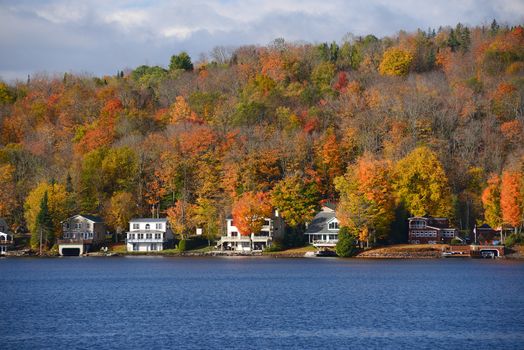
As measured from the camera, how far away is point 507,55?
480 feet

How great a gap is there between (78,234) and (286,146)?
85.8 feet

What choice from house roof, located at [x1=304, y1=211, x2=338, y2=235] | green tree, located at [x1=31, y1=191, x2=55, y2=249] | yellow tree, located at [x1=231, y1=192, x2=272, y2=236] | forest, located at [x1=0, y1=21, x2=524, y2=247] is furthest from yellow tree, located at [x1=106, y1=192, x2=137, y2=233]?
house roof, located at [x1=304, y1=211, x2=338, y2=235]

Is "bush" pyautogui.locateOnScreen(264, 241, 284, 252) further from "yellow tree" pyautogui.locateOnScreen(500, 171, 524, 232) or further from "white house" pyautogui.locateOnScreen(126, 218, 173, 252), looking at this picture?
"yellow tree" pyautogui.locateOnScreen(500, 171, 524, 232)

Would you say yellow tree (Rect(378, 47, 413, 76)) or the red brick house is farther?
yellow tree (Rect(378, 47, 413, 76))

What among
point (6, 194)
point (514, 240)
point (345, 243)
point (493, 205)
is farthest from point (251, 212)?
point (6, 194)

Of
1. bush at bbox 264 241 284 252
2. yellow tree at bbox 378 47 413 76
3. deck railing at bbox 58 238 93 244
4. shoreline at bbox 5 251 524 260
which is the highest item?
yellow tree at bbox 378 47 413 76

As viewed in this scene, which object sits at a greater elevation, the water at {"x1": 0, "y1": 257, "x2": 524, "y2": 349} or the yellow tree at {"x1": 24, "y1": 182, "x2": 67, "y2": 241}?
the yellow tree at {"x1": 24, "y1": 182, "x2": 67, "y2": 241}

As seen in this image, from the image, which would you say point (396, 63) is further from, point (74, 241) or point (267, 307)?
point (267, 307)

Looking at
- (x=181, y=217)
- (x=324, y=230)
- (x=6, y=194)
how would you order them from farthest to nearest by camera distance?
(x=6, y=194), (x=181, y=217), (x=324, y=230)

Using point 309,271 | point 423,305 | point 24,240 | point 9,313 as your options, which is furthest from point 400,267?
point 24,240

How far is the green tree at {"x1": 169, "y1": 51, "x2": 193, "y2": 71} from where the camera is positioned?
17275cm

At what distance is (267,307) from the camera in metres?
51.0

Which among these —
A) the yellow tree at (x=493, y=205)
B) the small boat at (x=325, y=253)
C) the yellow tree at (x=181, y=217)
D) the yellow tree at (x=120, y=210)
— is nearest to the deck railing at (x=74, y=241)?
the yellow tree at (x=120, y=210)

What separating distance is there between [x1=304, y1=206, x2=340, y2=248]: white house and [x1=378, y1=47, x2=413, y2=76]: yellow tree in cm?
5803
